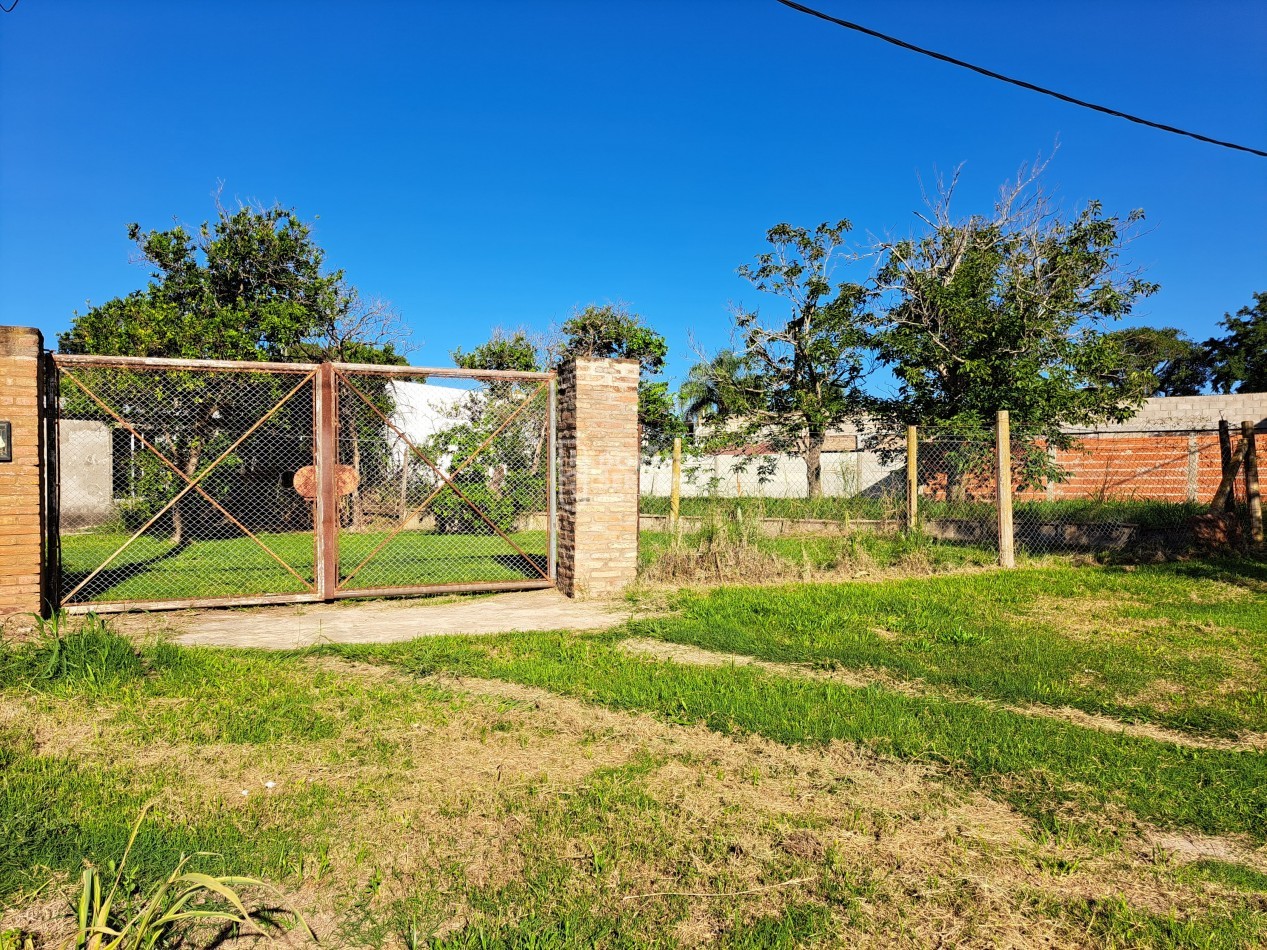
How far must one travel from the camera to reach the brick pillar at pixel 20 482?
19.9 ft

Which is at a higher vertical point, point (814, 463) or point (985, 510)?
point (814, 463)

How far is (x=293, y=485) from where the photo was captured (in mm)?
8109

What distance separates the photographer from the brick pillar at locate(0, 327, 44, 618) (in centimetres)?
605

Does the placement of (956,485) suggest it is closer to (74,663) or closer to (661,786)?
(661,786)

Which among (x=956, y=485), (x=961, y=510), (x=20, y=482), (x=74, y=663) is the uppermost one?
(x=20, y=482)

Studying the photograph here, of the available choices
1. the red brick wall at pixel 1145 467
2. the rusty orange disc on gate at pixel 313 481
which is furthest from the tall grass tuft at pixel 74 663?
the red brick wall at pixel 1145 467

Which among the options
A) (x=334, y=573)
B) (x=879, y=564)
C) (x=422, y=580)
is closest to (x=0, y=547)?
(x=334, y=573)

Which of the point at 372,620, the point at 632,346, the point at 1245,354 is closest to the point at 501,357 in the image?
the point at 632,346

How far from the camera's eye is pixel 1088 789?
3244 millimetres

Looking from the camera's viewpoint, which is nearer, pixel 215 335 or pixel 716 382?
pixel 215 335

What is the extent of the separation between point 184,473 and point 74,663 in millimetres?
8525

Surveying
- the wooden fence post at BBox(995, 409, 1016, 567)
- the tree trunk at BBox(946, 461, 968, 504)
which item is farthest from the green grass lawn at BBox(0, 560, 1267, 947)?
the tree trunk at BBox(946, 461, 968, 504)

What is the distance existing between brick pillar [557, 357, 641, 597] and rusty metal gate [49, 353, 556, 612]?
0.35 m

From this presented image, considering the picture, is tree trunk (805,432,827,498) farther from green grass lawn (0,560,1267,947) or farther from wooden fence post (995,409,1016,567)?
green grass lawn (0,560,1267,947)
